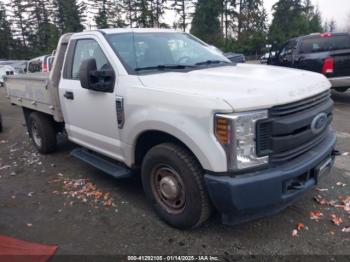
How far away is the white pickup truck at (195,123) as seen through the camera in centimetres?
289

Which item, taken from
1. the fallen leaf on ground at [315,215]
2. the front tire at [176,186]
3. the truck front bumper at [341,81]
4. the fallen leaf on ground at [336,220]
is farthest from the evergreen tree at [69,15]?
the fallen leaf on ground at [336,220]

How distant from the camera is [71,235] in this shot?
362cm

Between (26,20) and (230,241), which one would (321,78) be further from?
(26,20)

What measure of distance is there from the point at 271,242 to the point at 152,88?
5.87 feet

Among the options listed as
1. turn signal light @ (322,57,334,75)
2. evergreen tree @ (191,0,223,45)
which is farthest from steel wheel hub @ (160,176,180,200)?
evergreen tree @ (191,0,223,45)

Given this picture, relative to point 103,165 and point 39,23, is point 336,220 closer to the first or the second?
point 103,165

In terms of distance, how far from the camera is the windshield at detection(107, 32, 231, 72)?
405 centimetres

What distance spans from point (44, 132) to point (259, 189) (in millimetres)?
4366

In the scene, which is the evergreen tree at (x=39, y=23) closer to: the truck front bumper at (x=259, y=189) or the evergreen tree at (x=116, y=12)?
the evergreen tree at (x=116, y=12)

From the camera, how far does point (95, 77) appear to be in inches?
156

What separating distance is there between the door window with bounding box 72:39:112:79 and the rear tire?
171cm

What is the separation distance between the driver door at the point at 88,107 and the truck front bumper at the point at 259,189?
4.99 ft

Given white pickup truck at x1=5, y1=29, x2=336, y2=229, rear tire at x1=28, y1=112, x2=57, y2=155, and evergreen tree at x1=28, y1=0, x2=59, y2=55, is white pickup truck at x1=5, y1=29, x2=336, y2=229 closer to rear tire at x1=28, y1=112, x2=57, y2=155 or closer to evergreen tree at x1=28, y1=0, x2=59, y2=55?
rear tire at x1=28, y1=112, x2=57, y2=155

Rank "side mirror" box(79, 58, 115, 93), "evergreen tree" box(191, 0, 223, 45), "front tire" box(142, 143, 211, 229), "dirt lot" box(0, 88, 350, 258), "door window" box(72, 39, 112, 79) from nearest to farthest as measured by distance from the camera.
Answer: "front tire" box(142, 143, 211, 229) < "dirt lot" box(0, 88, 350, 258) < "side mirror" box(79, 58, 115, 93) < "door window" box(72, 39, 112, 79) < "evergreen tree" box(191, 0, 223, 45)
